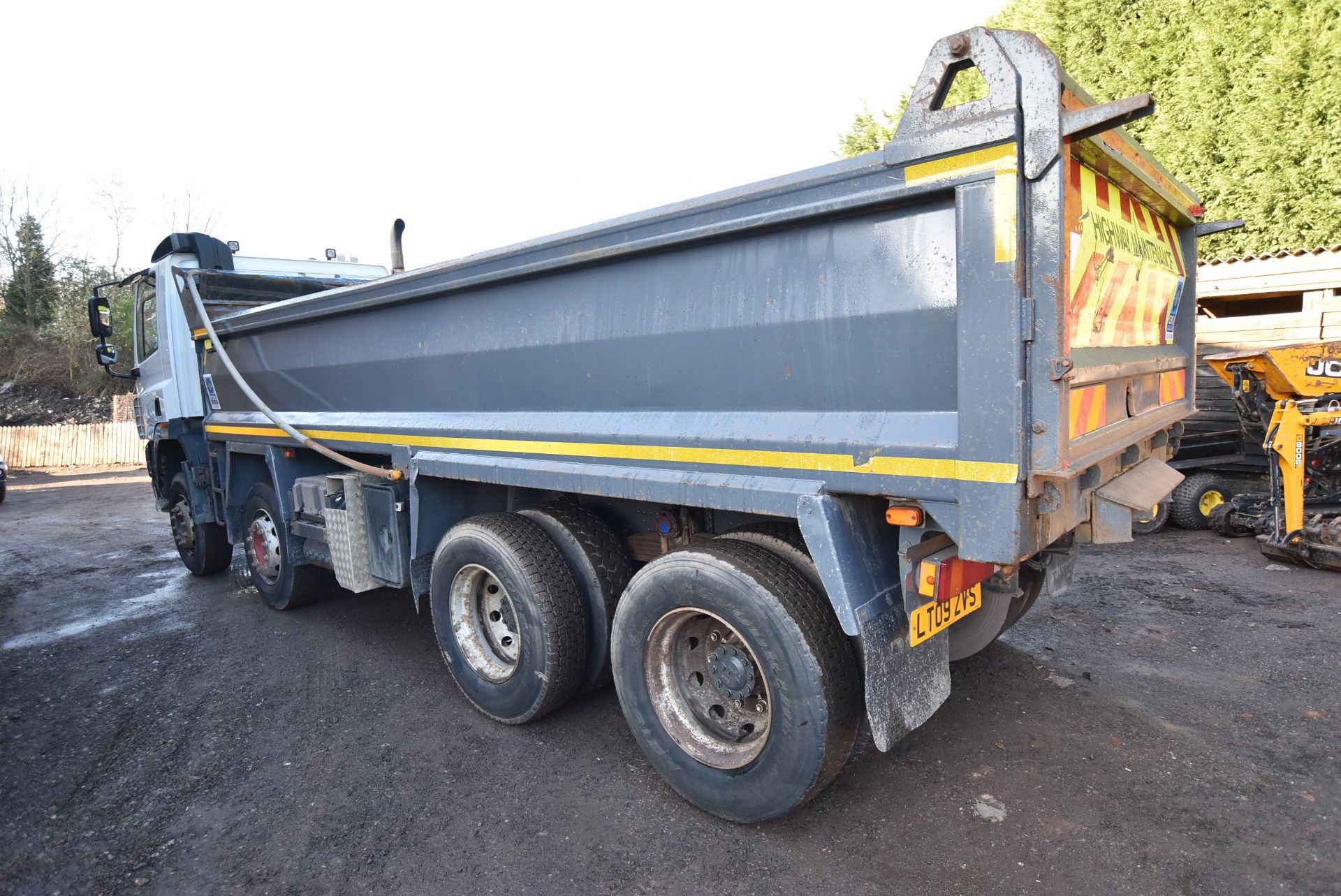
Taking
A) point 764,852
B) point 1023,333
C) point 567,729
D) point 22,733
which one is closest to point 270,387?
point 22,733

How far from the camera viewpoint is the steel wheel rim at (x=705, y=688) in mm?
2889

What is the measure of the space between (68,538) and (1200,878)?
11.4 meters

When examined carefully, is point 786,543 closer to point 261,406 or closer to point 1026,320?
point 1026,320

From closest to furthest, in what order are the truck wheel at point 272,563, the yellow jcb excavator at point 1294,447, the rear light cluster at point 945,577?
the rear light cluster at point 945,577, the truck wheel at point 272,563, the yellow jcb excavator at point 1294,447

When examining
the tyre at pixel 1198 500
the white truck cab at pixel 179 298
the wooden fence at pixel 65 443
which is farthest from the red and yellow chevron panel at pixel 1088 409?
the wooden fence at pixel 65 443

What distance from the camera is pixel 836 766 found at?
2.67m

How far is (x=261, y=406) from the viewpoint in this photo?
16.6 feet

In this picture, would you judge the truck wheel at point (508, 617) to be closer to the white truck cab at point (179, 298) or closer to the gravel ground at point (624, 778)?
the gravel ground at point (624, 778)

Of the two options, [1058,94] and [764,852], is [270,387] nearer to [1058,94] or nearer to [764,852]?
[764,852]

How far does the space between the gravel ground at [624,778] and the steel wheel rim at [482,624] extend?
300 millimetres

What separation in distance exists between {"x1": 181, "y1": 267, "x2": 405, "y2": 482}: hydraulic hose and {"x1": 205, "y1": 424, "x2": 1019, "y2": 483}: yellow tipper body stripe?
278 mm

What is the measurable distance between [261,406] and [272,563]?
1.32m

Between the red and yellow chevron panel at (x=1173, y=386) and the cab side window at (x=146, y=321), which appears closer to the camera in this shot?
the red and yellow chevron panel at (x=1173, y=386)

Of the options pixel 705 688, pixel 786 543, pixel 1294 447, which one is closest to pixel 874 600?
pixel 786 543
